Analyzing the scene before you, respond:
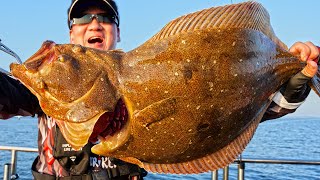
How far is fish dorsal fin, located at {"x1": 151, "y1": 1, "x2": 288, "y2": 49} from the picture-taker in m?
2.48

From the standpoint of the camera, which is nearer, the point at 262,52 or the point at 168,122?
the point at 168,122

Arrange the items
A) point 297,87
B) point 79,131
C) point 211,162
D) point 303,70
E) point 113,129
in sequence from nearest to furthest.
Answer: point 79,131 → point 113,129 → point 211,162 → point 303,70 → point 297,87

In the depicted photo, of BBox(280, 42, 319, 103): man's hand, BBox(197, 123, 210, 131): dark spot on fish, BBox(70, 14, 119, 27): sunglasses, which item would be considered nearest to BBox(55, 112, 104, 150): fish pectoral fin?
BBox(197, 123, 210, 131): dark spot on fish

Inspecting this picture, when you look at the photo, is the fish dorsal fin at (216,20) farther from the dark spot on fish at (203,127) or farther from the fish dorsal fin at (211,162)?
the fish dorsal fin at (211,162)

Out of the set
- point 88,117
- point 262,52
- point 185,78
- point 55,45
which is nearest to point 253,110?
point 262,52

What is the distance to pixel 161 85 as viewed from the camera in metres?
2.37

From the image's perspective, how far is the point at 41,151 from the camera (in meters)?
3.64

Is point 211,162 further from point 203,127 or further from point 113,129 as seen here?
point 113,129

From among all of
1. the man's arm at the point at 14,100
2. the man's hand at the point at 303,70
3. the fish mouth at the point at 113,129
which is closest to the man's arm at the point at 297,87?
the man's hand at the point at 303,70

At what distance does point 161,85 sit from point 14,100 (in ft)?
5.50

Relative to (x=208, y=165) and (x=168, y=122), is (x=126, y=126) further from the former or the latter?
(x=208, y=165)

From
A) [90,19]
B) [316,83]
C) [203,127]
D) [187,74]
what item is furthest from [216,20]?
[90,19]

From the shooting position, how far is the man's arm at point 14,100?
3.24m

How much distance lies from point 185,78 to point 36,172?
208 centimetres
